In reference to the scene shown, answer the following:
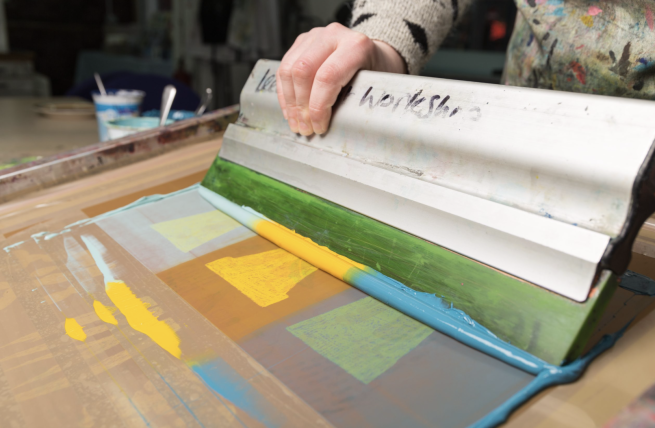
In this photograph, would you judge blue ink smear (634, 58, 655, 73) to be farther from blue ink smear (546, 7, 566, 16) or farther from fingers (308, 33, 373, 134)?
fingers (308, 33, 373, 134)

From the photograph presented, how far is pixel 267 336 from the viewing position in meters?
0.48

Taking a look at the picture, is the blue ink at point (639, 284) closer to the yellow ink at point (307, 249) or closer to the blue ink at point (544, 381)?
the blue ink at point (544, 381)

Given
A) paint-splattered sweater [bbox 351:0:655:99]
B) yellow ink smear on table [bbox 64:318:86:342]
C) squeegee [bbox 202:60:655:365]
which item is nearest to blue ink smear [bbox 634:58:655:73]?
paint-splattered sweater [bbox 351:0:655:99]

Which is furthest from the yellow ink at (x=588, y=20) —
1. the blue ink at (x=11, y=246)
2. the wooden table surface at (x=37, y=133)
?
the wooden table surface at (x=37, y=133)

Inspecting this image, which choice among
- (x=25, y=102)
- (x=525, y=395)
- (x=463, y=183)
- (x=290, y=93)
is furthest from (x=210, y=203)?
(x=25, y=102)

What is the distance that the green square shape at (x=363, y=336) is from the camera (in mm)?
435

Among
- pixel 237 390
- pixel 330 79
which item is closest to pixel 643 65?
pixel 330 79

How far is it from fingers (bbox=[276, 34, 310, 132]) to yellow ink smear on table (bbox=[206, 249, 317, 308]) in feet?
0.73

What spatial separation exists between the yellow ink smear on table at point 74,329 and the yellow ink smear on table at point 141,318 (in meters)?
0.05

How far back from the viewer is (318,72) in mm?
667

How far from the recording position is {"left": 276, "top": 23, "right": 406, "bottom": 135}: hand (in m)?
0.67

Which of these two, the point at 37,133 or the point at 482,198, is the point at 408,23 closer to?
the point at 482,198

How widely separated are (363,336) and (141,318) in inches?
10.2

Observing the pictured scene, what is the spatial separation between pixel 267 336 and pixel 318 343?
57mm
